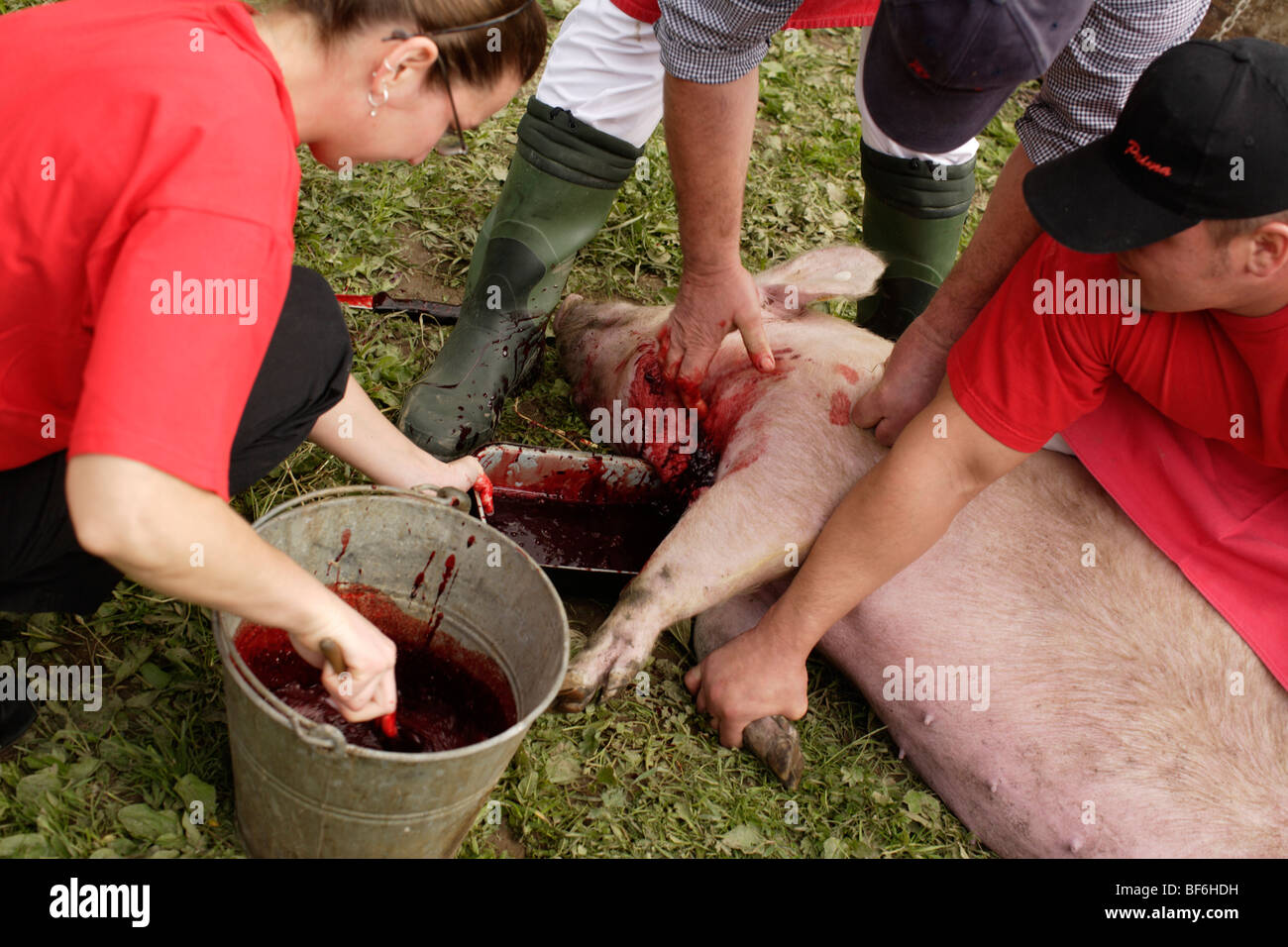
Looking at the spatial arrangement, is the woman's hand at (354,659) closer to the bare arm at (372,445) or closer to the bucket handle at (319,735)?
the bucket handle at (319,735)

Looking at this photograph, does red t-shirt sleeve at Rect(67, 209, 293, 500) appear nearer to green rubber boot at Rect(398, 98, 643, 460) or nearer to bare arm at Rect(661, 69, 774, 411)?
bare arm at Rect(661, 69, 774, 411)

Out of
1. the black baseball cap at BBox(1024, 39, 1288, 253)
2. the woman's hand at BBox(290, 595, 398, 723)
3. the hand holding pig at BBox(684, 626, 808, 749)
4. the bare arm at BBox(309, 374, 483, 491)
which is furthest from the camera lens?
the hand holding pig at BBox(684, 626, 808, 749)

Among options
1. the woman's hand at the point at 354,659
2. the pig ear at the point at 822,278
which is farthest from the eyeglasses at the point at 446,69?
the pig ear at the point at 822,278

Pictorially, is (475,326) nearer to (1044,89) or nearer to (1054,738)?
(1044,89)

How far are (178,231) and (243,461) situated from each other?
747mm

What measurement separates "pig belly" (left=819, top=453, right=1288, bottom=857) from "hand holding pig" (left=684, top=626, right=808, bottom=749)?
0.66 feet

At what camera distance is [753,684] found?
252 centimetres

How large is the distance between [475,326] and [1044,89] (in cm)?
151

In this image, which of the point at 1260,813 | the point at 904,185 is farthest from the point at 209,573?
the point at 904,185

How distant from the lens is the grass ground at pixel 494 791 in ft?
6.79

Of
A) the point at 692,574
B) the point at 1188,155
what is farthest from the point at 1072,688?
the point at 1188,155

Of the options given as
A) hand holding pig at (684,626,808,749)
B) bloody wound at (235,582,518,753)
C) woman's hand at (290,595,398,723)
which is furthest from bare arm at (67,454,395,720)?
hand holding pig at (684,626,808,749)

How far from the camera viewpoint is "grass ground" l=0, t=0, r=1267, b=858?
207cm
